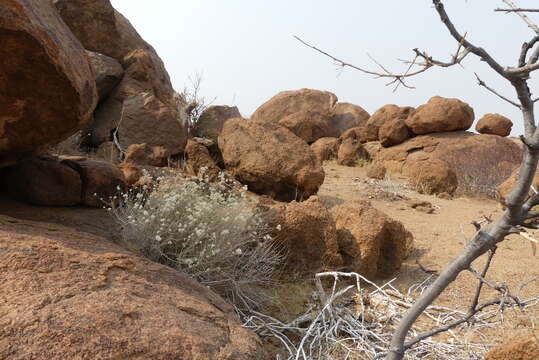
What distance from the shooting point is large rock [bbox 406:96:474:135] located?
44.1 ft

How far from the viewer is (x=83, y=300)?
5.33 feet

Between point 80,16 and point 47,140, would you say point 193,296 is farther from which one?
point 80,16

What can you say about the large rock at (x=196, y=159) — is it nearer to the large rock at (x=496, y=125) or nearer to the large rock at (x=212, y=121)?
the large rock at (x=212, y=121)

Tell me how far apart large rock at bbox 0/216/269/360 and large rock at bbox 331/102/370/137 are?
1615 centimetres

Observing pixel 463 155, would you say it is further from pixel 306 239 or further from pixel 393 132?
pixel 306 239

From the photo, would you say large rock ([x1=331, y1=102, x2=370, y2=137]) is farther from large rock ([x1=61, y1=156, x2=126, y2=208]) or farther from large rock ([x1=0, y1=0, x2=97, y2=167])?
large rock ([x1=0, y1=0, x2=97, y2=167])

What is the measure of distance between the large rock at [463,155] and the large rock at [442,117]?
23cm

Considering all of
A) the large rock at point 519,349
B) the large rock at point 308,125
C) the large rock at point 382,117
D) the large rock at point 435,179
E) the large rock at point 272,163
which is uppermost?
the large rock at point 382,117

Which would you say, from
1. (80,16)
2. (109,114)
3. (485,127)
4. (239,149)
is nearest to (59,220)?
(239,149)

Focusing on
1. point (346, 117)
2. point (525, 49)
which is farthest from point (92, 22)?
point (346, 117)

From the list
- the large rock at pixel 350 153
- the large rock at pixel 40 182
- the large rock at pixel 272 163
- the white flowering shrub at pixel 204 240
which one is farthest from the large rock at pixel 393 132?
the large rock at pixel 40 182

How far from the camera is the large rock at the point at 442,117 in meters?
13.4

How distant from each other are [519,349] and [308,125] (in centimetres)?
1371

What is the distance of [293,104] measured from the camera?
18.0m
